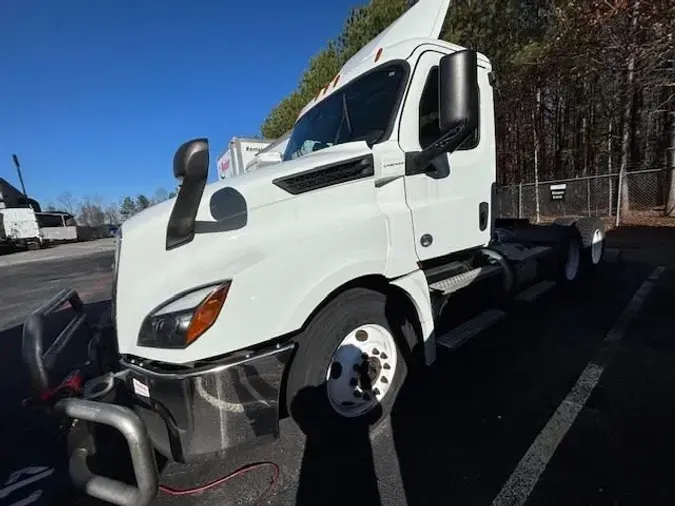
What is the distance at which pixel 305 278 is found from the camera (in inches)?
82.0

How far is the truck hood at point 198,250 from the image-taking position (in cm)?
191

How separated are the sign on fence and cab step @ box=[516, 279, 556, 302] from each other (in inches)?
520

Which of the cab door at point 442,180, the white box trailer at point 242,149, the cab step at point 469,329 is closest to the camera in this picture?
the cab door at point 442,180

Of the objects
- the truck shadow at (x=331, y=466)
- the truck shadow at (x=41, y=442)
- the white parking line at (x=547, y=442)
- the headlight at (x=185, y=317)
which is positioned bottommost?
the white parking line at (x=547, y=442)

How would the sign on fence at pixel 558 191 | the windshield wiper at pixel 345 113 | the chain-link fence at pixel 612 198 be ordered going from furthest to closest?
the sign on fence at pixel 558 191 < the chain-link fence at pixel 612 198 < the windshield wiper at pixel 345 113

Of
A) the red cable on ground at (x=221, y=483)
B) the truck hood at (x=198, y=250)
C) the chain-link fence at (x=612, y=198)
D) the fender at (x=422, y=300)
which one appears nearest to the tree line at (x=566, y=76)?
the chain-link fence at (x=612, y=198)

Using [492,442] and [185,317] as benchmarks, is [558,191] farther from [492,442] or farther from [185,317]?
[185,317]

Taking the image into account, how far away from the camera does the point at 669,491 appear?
2004 millimetres

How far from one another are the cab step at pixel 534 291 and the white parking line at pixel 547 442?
0.82 meters

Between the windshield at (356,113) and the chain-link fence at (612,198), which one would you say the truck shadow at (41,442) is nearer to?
the windshield at (356,113)

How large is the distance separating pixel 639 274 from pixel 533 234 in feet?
8.15

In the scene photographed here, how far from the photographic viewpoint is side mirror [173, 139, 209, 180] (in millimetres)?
1729

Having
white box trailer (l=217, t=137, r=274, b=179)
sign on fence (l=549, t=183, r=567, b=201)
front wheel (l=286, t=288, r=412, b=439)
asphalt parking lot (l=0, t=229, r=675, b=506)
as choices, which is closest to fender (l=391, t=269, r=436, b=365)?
front wheel (l=286, t=288, r=412, b=439)

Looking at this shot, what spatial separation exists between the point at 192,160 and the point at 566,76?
54.4 ft
